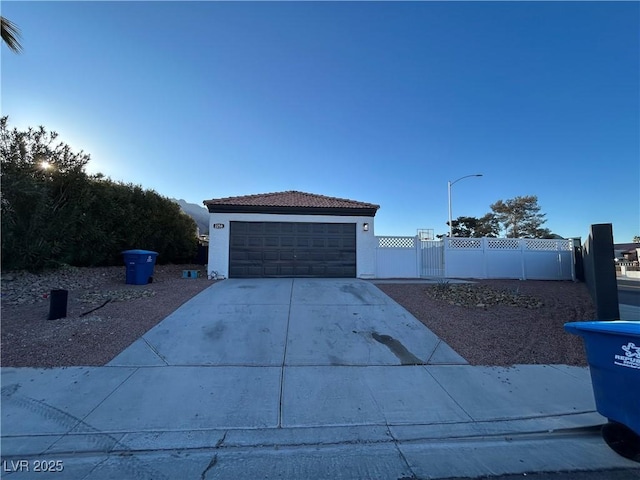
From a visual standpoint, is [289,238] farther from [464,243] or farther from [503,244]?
[503,244]

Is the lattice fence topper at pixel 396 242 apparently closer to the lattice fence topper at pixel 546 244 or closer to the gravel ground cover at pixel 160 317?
the gravel ground cover at pixel 160 317

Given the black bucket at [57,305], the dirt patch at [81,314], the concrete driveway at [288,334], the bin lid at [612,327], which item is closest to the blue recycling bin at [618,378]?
the bin lid at [612,327]

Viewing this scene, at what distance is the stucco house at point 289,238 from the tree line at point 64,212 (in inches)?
130

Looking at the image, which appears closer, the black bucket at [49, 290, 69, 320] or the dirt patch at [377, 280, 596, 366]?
the dirt patch at [377, 280, 596, 366]

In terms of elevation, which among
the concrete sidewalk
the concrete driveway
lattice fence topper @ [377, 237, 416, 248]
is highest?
lattice fence topper @ [377, 237, 416, 248]

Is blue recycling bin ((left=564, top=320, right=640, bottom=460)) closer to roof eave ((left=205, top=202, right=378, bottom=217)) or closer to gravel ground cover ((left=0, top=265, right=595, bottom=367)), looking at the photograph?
gravel ground cover ((left=0, top=265, right=595, bottom=367))

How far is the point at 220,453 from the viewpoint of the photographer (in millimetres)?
3250

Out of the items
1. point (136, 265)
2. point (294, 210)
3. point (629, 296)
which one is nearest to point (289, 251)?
point (294, 210)

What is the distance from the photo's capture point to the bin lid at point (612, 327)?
306cm

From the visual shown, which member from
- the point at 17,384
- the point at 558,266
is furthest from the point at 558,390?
the point at 558,266

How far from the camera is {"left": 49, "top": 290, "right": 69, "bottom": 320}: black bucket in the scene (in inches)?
268

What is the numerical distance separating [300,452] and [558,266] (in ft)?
56.6

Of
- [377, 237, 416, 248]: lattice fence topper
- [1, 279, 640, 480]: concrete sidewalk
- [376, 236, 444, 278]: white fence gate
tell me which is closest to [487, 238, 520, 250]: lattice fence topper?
[376, 236, 444, 278]: white fence gate

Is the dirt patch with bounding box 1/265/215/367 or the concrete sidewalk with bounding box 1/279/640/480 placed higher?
the dirt patch with bounding box 1/265/215/367
